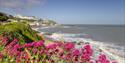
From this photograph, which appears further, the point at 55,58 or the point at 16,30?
the point at 16,30

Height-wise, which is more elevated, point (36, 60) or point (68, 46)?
point (68, 46)

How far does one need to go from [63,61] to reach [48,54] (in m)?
0.44

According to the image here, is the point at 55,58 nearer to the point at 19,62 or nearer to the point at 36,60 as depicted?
the point at 36,60

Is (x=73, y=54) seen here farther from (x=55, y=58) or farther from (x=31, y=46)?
(x=31, y=46)

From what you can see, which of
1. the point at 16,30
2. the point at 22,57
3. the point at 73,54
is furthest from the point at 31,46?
the point at 16,30

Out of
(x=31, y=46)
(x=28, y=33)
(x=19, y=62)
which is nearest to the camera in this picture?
(x=19, y=62)

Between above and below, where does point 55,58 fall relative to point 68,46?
below

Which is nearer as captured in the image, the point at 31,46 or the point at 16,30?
the point at 31,46

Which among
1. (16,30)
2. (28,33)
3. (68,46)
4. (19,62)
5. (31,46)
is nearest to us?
(68,46)

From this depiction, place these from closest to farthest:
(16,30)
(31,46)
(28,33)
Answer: (31,46), (16,30), (28,33)

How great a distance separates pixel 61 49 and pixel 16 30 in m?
7.15

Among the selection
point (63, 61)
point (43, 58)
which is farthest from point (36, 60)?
point (63, 61)

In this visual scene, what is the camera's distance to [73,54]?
206 inches

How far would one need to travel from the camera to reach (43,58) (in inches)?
222
